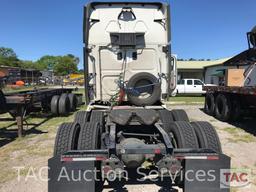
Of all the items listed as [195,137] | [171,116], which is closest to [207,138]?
[195,137]

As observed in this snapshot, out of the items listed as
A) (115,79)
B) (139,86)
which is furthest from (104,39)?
(139,86)

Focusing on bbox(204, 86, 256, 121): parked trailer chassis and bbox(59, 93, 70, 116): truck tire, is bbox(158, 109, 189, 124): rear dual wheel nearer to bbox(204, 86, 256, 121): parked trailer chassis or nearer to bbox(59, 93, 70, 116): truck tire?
bbox(204, 86, 256, 121): parked trailer chassis

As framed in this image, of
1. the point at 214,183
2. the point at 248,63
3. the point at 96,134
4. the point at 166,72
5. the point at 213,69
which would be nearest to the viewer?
the point at 214,183

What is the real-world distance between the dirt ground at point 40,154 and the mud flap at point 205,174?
2.96 feet

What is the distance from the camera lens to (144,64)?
6645mm

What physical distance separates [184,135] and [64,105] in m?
8.81

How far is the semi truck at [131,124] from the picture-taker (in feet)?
11.7

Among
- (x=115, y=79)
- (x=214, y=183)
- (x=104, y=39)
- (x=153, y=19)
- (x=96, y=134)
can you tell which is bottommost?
(x=214, y=183)

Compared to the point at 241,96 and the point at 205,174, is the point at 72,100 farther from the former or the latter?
the point at 205,174

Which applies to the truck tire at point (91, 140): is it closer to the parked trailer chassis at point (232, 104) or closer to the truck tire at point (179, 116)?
the truck tire at point (179, 116)

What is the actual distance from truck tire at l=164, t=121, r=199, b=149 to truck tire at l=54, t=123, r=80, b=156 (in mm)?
1508

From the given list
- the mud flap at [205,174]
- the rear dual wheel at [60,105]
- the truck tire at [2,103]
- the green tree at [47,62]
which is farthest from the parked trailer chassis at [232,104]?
the green tree at [47,62]

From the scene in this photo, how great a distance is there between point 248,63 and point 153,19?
651 cm

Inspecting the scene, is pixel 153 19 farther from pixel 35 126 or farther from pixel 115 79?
pixel 35 126
